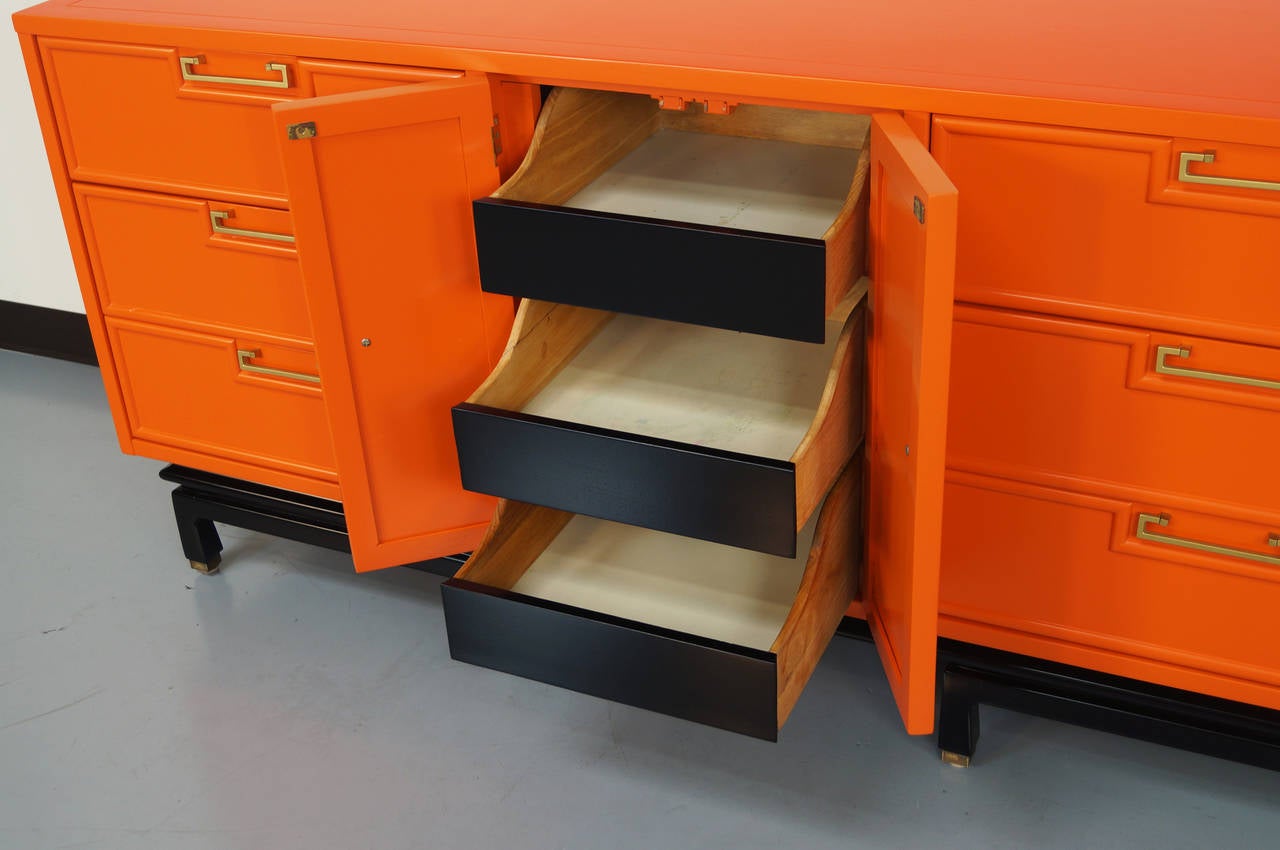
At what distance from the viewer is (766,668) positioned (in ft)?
5.41

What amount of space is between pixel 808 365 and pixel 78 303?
83.6 inches

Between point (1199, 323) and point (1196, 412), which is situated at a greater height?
point (1199, 323)

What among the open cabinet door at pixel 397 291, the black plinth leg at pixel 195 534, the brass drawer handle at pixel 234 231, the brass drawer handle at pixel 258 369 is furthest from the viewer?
the black plinth leg at pixel 195 534

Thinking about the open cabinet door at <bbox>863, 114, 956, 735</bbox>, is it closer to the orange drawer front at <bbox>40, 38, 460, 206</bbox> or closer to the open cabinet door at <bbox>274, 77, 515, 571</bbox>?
the open cabinet door at <bbox>274, 77, 515, 571</bbox>

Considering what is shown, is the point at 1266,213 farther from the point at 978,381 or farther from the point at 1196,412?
the point at 978,381

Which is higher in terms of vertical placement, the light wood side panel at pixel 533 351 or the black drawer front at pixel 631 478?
the light wood side panel at pixel 533 351

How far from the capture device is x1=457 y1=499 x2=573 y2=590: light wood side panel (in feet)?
6.30

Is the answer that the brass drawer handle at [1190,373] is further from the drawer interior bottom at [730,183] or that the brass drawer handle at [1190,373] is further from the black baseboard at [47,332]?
the black baseboard at [47,332]

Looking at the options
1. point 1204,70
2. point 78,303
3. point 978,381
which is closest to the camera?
point 1204,70

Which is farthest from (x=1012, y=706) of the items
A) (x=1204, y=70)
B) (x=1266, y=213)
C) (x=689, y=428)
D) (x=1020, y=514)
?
(x=1204, y=70)

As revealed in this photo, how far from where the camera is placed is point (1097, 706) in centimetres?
186

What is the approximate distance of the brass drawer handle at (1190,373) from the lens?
1.58m

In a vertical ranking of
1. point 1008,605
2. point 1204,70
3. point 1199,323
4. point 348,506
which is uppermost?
point 1204,70

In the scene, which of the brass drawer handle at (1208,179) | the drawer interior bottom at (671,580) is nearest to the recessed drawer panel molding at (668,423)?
the drawer interior bottom at (671,580)
